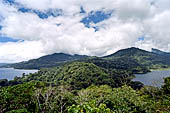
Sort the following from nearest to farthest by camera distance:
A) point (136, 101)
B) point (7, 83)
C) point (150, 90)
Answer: point (136, 101)
point (150, 90)
point (7, 83)

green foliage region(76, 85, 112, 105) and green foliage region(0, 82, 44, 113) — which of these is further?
green foliage region(76, 85, 112, 105)

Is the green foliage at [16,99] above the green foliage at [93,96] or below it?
above

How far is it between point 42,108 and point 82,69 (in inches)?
2400

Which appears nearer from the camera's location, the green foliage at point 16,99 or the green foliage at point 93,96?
→ the green foliage at point 16,99

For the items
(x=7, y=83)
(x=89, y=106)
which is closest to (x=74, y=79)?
(x=7, y=83)

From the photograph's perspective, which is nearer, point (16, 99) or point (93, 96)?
point (16, 99)

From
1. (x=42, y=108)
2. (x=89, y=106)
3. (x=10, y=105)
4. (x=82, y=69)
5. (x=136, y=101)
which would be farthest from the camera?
(x=82, y=69)

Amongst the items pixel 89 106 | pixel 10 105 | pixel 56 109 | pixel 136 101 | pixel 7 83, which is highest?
pixel 89 106

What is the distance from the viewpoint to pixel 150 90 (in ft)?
99.0

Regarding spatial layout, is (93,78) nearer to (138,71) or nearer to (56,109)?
(56,109)

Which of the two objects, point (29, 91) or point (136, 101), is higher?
point (29, 91)

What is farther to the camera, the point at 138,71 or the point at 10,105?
the point at 138,71

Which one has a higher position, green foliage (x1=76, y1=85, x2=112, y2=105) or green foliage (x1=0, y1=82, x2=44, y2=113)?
green foliage (x1=0, y1=82, x2=44, y2=113)

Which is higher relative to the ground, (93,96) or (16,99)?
(16,99)
